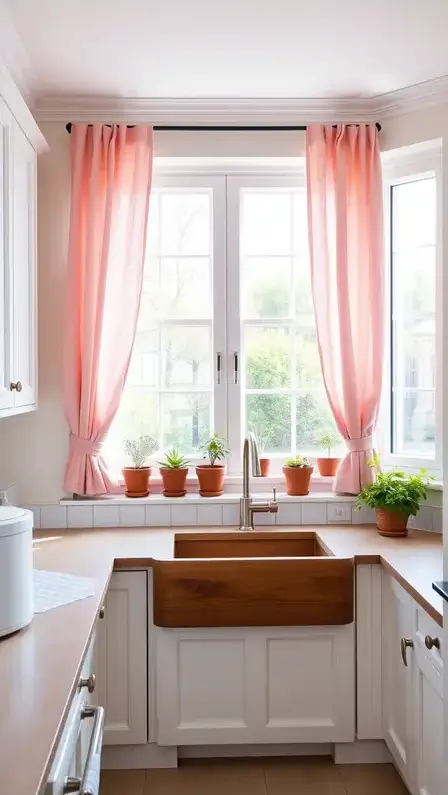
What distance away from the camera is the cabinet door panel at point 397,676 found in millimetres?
2420

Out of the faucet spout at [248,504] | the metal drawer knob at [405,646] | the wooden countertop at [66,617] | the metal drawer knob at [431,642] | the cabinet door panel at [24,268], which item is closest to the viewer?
the wooden countertop at [66,617]

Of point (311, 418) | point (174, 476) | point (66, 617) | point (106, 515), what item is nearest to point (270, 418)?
point (311, 418)

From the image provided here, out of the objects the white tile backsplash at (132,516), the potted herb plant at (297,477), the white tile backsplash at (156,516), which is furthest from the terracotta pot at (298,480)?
the white tile backsplash at (132,516)

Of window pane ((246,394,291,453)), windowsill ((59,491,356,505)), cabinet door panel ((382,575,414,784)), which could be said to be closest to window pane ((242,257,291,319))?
window pane ((246,394,291,453))

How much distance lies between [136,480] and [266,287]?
1.05 m

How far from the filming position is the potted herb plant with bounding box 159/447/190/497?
131 inches

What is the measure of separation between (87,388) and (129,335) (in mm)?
286

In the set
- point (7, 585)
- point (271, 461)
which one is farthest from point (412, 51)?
point (7, 585)

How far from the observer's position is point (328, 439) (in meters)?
3.44

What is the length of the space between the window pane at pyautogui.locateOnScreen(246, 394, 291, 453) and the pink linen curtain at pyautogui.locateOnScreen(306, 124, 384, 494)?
294mm

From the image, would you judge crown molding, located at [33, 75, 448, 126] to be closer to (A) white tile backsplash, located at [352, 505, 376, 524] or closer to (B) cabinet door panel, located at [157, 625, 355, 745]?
(A) white tile backsplash, located at [352, 505, 376, 524]

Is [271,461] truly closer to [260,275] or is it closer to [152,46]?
[260,275]

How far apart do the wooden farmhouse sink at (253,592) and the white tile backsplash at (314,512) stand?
0.64m

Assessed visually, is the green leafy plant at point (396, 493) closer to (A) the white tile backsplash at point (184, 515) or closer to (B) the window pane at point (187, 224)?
(A) the white tile backsplash at point (184, 515)
